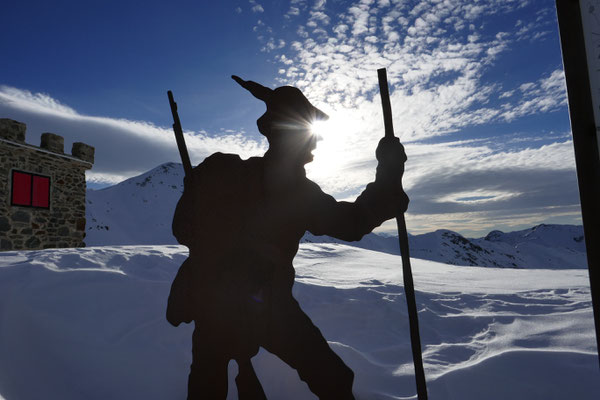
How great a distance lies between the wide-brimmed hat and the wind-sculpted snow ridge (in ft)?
6.40

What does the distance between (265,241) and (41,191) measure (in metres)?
8.65

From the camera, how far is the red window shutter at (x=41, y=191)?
318 inches

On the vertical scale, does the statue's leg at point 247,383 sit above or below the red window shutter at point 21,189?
below

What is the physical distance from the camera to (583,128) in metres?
1.65

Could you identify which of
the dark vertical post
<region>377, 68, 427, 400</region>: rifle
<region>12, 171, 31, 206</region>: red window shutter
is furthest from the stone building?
the dark vertical post

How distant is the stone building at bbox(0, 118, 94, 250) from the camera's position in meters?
7.54

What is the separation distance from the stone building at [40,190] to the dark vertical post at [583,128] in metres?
9.55

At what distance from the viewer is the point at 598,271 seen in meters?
1.62

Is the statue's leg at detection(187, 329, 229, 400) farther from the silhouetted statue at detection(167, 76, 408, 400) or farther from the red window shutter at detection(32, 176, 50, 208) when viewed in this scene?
the red window shutter at detection(32, 176, 50, 208)

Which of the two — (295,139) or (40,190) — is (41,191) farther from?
(295,139)

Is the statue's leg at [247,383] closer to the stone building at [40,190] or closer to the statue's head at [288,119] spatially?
the statue's head at [288,119]

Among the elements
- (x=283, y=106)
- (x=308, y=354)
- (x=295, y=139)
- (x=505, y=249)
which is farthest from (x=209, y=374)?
(x=505, y=249)

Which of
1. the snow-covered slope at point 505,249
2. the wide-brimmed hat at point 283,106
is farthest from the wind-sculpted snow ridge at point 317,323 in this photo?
the snow-covered slope at point 505,249

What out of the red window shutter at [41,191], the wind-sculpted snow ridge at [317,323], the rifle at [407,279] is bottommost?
the wind-sculpted snow ridge at [317,323]
